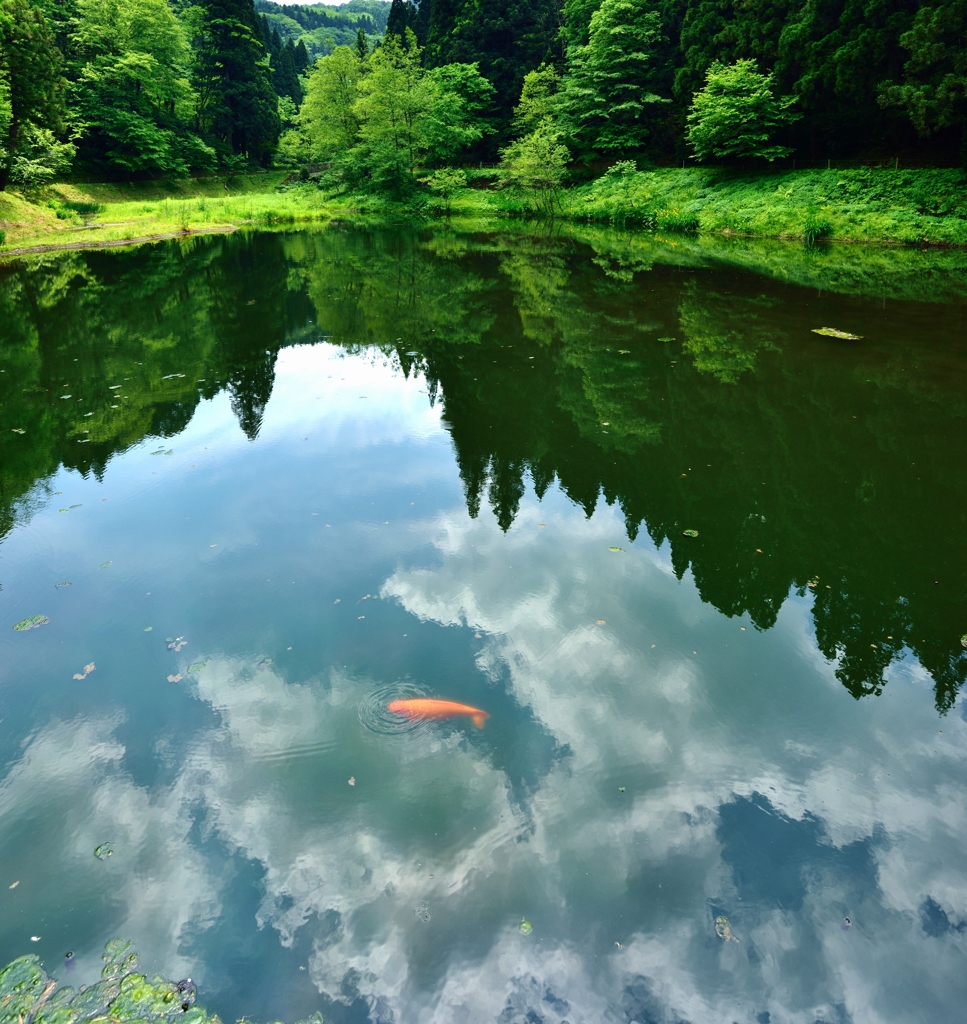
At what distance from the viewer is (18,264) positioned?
1895 cm

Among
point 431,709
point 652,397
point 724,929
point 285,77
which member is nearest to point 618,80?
point 652,397

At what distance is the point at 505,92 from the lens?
40562mm

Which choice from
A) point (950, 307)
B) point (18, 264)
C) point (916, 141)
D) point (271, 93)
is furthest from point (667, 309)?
point (271, 93)

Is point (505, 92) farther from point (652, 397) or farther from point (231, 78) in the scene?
point (652, 397)

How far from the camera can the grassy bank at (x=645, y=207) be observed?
1952 centimetres

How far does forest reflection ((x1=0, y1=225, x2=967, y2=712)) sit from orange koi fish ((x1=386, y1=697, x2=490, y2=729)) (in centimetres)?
208

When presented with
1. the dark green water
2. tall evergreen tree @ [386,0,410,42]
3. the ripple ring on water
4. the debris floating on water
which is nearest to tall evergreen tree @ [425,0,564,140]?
tall evergreen tree @ [386,0,410,42]

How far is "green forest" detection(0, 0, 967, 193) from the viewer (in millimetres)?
21828

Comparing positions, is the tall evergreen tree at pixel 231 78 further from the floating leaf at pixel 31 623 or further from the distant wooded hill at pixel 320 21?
the distant wooded hill at pixel 320 21

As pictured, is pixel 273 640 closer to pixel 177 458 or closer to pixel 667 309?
pixel 177 458

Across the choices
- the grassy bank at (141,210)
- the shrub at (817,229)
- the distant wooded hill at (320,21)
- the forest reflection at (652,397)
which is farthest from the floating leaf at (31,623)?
the distant wooded hill at (320,21)

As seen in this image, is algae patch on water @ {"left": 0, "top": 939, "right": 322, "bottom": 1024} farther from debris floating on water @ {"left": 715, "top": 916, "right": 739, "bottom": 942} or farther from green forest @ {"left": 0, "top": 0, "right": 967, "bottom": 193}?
green forest @ {"left": 0, "top": 0, "right": 967, "bottom": 193}

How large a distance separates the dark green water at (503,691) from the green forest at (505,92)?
20115mm

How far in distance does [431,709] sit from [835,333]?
9847 mm
